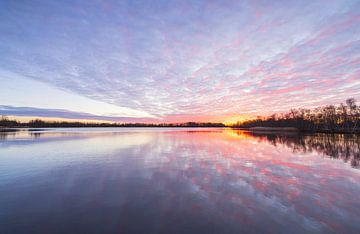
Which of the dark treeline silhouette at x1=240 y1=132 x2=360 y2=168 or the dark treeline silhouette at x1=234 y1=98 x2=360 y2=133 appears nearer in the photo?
the dark treeline silhouette at x1=240 y1=132 x2=360 y2=168

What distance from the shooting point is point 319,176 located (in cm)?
991

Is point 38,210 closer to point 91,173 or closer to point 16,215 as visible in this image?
point 16,215

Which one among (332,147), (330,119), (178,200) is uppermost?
(330,119)

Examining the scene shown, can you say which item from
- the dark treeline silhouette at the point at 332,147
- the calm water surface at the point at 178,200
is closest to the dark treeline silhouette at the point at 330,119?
the dark treeline silhouette at the point at 332,147

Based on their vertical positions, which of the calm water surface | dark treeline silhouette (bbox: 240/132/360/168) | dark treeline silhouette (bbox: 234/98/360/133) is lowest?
dark treeline silhouette (bbox: 240/132/360/168)

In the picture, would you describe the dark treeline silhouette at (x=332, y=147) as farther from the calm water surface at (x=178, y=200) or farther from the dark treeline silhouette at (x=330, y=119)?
the dark treeline silhouette at (x=330, y=119)

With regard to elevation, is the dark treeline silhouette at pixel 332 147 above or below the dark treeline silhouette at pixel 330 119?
below

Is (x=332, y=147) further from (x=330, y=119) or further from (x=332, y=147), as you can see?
(x=330, y=119)

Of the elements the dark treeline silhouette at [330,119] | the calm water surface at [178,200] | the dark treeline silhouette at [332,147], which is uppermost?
the dark treeline silhouette at [330,119]

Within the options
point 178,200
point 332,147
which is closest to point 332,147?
point 332,147

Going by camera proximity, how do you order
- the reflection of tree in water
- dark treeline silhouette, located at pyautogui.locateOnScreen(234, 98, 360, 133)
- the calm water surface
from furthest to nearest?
dark treeline silhouette, located at pyautogui.locateOnScreen(234, 98, 360, 133), the reflection of tree in water, the calm water surface

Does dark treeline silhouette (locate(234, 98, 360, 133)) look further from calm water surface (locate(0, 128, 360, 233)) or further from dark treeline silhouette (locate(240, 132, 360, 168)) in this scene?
calm water surface (locate(0, 128, 360, 233))

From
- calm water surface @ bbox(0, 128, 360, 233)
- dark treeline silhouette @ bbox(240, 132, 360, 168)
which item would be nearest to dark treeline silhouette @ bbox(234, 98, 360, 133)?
dark treeline silhouette @ bbox(240, 132, 360, 168)

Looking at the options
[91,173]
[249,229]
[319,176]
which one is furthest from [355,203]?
[91,173]
